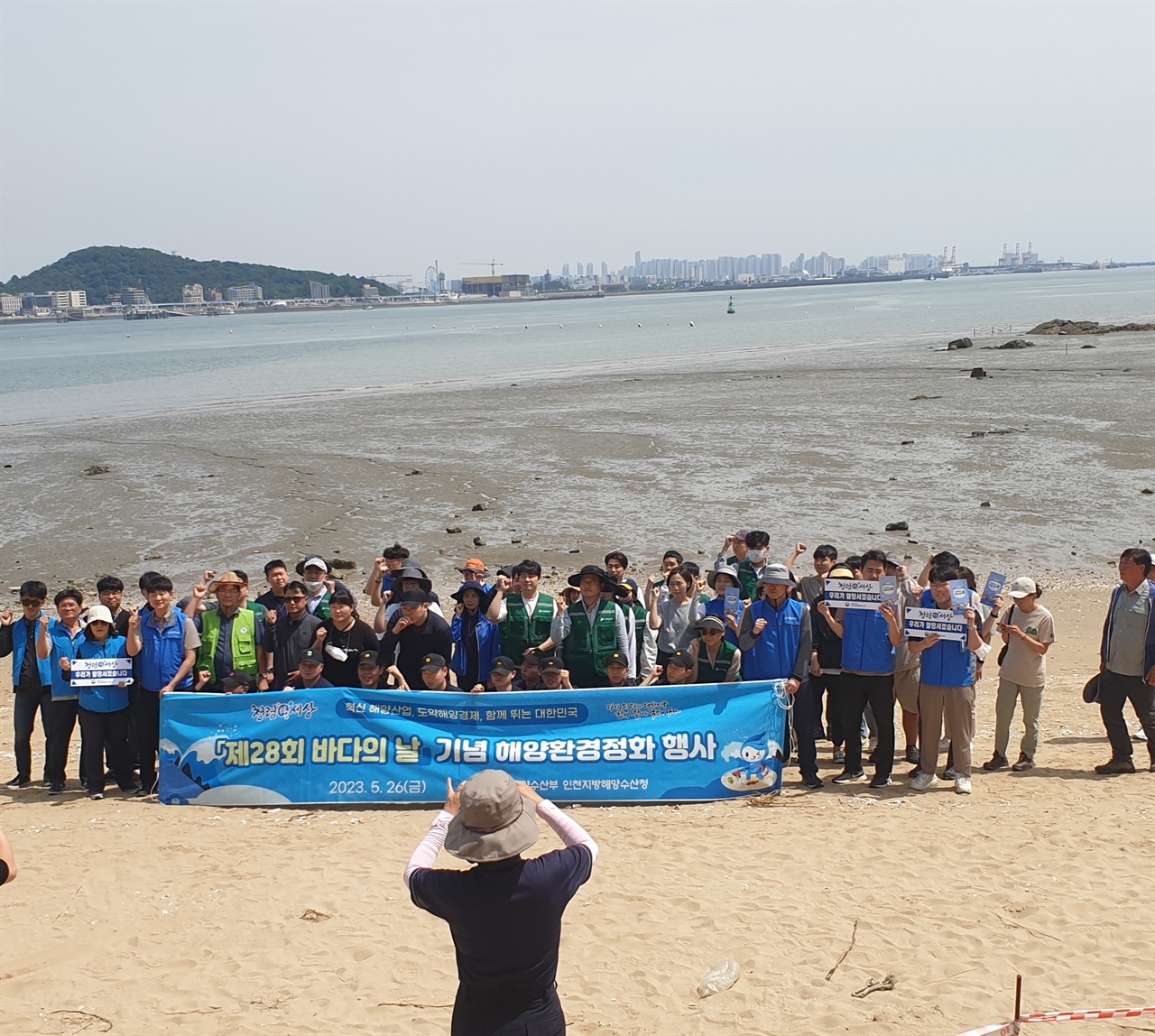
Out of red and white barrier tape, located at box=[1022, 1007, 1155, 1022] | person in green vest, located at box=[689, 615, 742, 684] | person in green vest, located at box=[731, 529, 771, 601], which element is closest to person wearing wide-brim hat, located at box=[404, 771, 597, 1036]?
red and white barrier tape, located at box=[1022, 1007, 1155, 1022]

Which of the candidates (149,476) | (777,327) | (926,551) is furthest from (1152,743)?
(777,327)

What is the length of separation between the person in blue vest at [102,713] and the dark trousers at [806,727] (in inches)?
212

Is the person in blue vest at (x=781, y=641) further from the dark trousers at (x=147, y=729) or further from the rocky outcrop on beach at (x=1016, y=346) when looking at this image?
the rocky outcrop on beach at (x=1016, y=346)

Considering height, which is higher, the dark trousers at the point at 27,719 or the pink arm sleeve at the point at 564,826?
the pink arm sleeve at the point at 564,826

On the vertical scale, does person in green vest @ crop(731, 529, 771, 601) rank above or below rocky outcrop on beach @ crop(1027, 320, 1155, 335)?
below

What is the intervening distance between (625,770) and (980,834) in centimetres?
262

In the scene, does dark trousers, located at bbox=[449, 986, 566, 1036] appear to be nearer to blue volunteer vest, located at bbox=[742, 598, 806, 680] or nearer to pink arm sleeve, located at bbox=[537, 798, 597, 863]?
pink arm sleeve, located at bbox=[537, 798, 597, 863]

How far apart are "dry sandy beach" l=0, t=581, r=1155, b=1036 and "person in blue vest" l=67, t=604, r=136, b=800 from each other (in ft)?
1.05

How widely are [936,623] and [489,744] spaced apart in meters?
3.59

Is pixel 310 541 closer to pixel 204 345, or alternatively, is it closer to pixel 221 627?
pixel 221 627

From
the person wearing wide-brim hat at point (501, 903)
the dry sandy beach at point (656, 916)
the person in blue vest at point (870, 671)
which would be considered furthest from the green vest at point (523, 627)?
the person wearing wide-brim hat at point (501, 903)

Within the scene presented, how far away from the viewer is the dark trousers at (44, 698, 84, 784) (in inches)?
358

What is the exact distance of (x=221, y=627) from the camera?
9.29 meters

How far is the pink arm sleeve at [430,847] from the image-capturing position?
13.2 feet
